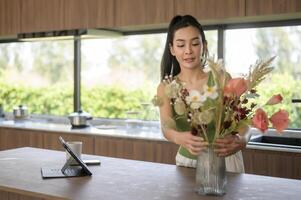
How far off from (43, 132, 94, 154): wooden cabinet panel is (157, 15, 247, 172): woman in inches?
58.3

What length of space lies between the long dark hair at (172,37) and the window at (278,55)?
42.0 inches

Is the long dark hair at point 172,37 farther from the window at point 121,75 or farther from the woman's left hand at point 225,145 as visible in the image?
the window at point 121,75

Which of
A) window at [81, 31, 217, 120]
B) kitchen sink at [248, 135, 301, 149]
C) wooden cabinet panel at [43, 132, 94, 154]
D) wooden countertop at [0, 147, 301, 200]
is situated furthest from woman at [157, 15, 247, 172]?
window at [81, 31, 217, 120]

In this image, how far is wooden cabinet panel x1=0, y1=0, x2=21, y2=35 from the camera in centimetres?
416

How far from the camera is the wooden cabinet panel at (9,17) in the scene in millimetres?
4156

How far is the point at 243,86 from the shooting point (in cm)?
131

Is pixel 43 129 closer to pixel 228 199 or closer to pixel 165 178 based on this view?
pixel 165 178

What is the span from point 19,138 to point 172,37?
7.93 feet

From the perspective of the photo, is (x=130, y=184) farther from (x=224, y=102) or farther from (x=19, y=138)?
(x=19, y=138)

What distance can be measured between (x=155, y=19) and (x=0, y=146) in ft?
6.53

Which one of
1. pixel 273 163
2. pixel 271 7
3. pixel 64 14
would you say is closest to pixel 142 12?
pixel 64 14

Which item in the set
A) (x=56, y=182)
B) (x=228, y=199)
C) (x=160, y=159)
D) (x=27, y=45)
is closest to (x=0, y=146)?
(x=27, y=45)

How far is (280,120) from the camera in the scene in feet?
4.23

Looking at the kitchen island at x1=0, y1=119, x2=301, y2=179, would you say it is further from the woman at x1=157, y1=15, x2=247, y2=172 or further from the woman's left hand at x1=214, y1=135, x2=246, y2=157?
the woman's left hand at x1=214, y1=135, x2=246, y2=157
